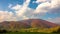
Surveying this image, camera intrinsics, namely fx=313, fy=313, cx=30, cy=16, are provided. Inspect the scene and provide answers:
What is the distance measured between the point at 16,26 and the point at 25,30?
1.66 feet

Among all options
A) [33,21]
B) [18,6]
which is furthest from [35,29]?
[18,6]

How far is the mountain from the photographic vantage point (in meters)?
15.4

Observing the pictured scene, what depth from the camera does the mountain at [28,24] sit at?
50.5 ft

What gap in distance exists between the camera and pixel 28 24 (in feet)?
50.5

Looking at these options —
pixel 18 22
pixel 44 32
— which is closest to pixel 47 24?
pixel 44 32

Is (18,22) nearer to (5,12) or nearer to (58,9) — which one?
(5,12)

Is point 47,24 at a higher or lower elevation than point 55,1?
lower

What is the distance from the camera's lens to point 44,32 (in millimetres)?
15391

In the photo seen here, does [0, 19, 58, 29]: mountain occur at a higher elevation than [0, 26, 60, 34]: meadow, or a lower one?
higher

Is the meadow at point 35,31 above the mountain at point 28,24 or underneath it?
underneath

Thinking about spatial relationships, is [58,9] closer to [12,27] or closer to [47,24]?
[47,24]

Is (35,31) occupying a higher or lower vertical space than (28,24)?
lower

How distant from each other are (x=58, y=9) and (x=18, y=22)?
209 centimetres

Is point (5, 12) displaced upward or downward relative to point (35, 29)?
upward
